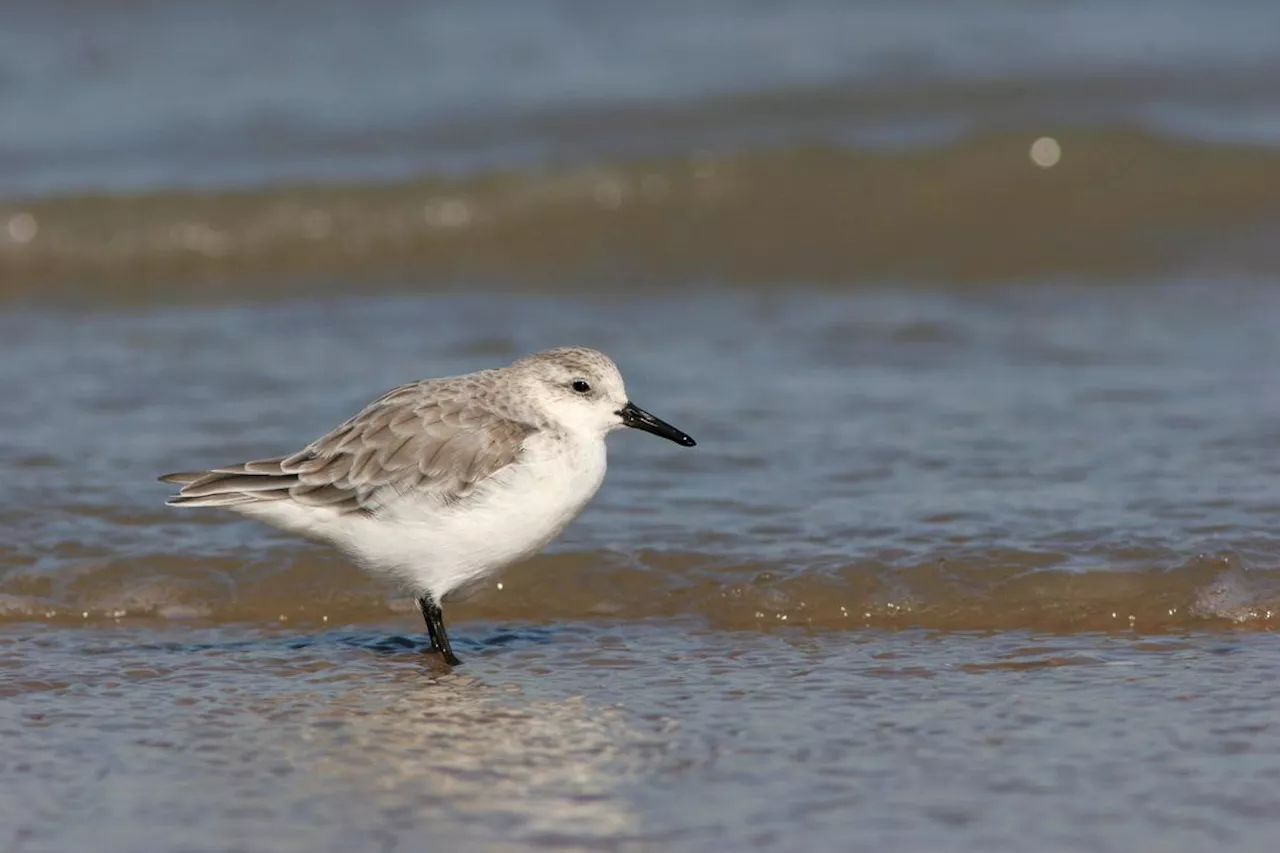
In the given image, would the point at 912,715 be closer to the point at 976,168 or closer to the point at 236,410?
the point at 236,410

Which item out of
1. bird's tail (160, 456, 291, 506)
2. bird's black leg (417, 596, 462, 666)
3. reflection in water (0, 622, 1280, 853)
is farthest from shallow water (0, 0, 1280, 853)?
bird's tail (160, 456, 291, 506)

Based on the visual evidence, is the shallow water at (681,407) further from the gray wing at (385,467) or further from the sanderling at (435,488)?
the gray wing at (385,467)

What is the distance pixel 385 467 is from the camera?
21.0 ft

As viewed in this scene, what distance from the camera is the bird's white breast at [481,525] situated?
247 inches

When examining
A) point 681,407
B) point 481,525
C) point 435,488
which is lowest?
point 481,525

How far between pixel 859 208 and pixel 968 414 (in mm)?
4426

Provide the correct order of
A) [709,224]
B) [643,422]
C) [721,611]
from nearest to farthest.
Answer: [643,422] < [721,611] < [709,224]

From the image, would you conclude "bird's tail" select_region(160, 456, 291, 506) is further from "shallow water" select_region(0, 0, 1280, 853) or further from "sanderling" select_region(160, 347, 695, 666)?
"shallow water" select_region(0, 0, 1280, 853)

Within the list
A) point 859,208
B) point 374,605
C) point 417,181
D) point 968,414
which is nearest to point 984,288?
point 859,208

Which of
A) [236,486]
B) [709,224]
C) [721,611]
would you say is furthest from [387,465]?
[709,224]

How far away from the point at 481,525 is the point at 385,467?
43 cm

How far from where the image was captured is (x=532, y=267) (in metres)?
12.6

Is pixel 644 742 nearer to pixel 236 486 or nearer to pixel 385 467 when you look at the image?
pixel 385 467

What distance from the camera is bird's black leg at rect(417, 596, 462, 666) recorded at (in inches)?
253
